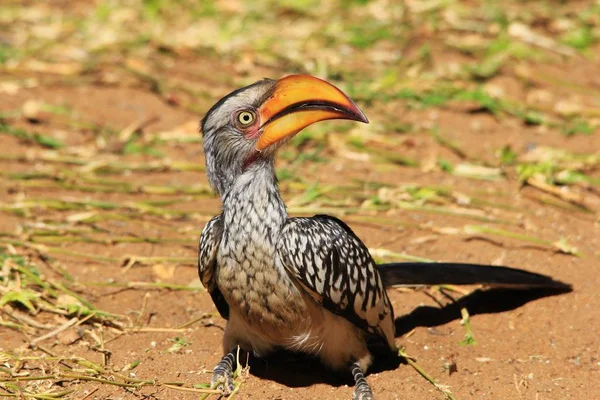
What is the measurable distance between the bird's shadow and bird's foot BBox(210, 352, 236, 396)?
171 mm

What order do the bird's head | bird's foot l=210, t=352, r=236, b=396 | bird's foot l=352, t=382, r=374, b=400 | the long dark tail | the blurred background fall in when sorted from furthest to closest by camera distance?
the long dark tail, the blurred background, bird's foot l=210, t=352, r=236, b=396, bird's foot l=352, t=382, r=374, b=400, the bird's head

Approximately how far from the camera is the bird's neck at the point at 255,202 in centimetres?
410

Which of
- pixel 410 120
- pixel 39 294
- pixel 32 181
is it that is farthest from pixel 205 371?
pixel 410 120

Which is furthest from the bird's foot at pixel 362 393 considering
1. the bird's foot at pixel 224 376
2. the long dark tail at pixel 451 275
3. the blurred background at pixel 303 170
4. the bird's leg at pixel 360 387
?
the long dark tail at pixel 451 275

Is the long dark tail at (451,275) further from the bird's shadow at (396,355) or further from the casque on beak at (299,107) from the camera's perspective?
the casque on beak at (299,107)

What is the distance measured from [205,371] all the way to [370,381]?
85 centimetres

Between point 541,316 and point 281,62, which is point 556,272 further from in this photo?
point 281,62

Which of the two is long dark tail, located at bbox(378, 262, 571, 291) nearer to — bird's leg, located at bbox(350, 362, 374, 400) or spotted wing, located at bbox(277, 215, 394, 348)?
spotted wing, located at bbox(277, 215, 394, 348)

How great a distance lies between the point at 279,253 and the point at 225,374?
73cm

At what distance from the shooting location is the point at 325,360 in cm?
447

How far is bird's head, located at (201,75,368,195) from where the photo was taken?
158 inches

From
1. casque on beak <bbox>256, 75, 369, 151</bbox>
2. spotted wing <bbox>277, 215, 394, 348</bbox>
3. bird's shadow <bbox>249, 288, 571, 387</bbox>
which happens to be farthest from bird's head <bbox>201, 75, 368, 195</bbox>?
bird's shadow <bbox>249, 288, 571, 387</bbox>

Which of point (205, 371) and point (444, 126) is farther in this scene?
point (444, 126)

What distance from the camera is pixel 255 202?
4117 millimetres
